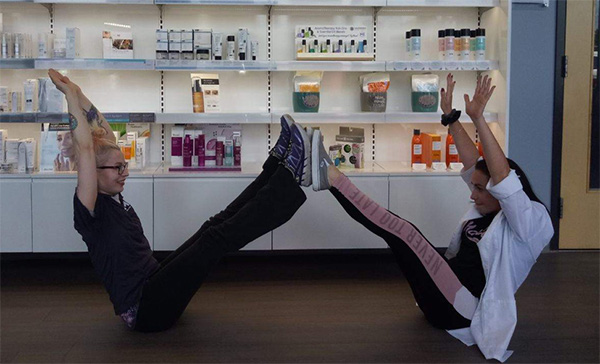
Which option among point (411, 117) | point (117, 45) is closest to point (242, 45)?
point (117, 45)

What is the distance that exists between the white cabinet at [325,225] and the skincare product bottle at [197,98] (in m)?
0.92

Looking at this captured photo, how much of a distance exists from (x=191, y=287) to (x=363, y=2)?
245 centimetres

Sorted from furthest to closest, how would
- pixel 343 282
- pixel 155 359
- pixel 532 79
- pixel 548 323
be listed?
pixel 532 79 → pixel 343 282 → pixel 548 323 → pixel 155 359

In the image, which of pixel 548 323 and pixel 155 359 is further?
pixel 548 323

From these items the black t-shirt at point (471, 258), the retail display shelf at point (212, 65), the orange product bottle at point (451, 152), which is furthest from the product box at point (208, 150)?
the black t-shirt at point (471, 258)

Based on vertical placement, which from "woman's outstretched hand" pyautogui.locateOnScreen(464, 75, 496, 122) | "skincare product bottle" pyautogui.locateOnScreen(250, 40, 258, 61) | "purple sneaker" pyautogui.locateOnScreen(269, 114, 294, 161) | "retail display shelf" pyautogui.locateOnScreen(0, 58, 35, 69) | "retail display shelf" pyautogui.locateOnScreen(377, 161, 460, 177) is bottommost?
"retail display shelf" pyautogui.locateOnScreen(377, 161, 460, 177)

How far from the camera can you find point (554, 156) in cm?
557

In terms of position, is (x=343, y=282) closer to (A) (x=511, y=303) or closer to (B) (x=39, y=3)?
(A) (x=511, y=303)

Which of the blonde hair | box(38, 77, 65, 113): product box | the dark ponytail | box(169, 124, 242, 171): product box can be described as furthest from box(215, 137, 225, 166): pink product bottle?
the dark ponytail

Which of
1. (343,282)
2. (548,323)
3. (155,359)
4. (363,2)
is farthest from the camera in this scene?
(363,2)

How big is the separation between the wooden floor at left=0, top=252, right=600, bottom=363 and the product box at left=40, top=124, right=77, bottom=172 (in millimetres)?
690

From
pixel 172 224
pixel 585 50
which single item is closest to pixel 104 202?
pixel 172 224

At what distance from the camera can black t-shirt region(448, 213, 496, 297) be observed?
3.55 meters

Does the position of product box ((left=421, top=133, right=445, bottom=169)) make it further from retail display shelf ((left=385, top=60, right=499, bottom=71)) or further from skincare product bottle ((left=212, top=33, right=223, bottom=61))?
skincare product bottle ((left=212, top=33, right=223, bottom=61))
